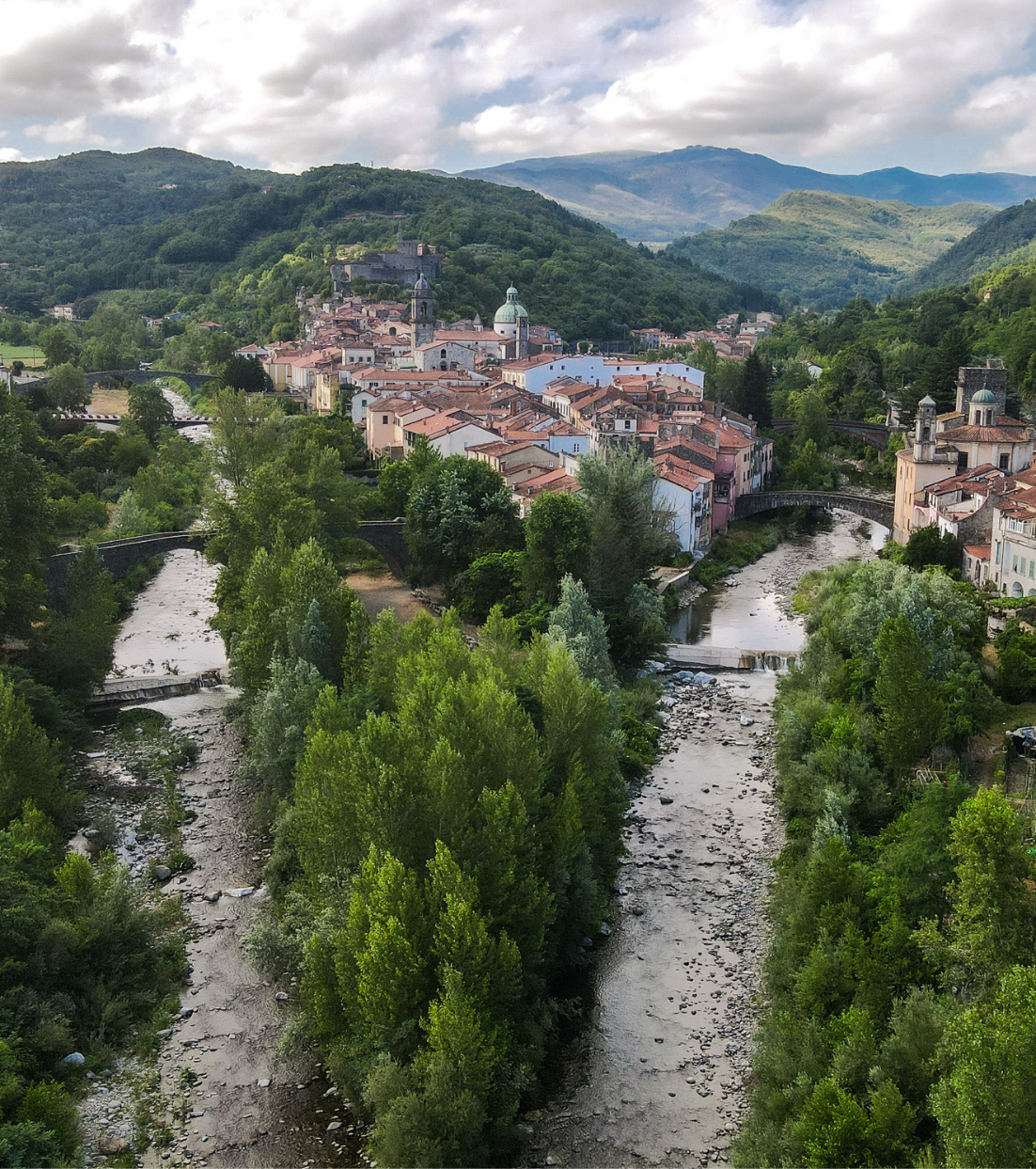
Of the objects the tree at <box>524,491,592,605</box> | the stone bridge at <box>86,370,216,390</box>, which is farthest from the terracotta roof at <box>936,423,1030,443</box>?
the stone bridge at <box>86,370,216,390</box>

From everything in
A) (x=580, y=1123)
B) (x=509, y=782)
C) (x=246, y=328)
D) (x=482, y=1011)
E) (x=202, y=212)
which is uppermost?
(x=202, y=212)

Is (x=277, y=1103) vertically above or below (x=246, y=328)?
below

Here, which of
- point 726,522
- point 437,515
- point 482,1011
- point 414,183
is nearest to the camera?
point 482,1011

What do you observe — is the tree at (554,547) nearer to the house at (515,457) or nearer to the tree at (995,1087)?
the house at (515,457)

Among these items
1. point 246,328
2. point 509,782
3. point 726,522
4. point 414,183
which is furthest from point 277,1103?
point 414,183

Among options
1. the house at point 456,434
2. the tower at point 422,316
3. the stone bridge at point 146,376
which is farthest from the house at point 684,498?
the stone bridge at point 146,376

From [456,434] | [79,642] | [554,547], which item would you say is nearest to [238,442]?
[456,434]

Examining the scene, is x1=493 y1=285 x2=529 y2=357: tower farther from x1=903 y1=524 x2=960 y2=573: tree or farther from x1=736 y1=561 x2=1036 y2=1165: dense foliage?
x1=736 y1=561 x2=1036 y2=1165: dense foliage

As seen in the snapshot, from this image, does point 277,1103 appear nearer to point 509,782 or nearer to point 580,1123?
point 580,1123
